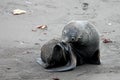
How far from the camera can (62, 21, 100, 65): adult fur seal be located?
657cm

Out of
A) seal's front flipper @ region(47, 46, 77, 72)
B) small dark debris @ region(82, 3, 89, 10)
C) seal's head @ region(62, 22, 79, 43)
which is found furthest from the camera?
small dark debris @ region(82, 3, 89, 10)

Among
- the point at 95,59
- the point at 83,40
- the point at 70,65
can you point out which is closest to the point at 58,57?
the point at 70,65

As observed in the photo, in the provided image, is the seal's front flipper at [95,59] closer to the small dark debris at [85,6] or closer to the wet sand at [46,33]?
the wet sand at [46,33]

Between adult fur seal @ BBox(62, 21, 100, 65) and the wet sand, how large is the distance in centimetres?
13

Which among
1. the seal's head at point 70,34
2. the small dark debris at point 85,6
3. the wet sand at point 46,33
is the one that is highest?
the seal's head at point 70,34

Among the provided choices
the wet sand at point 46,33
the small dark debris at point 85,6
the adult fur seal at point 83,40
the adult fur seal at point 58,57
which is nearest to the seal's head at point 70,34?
the adult fur seal at point 83,40

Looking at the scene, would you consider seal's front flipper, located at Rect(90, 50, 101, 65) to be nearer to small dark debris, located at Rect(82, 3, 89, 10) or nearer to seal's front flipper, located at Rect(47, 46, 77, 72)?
seal's front flipper, located at Rect(47, 46, 77, 72)

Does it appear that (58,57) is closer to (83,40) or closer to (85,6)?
(83,40)

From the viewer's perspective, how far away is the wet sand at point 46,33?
21.7 ft

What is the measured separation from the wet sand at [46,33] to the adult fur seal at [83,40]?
135mm

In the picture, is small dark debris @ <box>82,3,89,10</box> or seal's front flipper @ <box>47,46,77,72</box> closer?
seal's front flipper @ <box>47,46,77,72</box>

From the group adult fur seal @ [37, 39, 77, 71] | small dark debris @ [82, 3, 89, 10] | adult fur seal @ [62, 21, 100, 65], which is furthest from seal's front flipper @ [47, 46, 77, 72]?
small dark debris @ [82, 3, 89, 10]

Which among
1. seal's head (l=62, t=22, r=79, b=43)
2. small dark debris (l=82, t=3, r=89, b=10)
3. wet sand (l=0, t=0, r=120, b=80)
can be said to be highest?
seal's head (l=62, t=22, r=79, b=43)

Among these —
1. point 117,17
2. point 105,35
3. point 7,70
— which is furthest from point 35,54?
point 117,17
